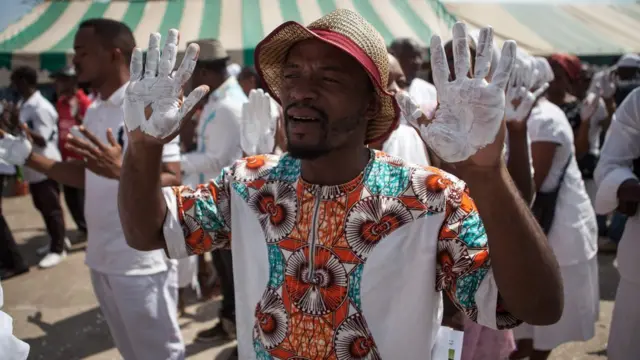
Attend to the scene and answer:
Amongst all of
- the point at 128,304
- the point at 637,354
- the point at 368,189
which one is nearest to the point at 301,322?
the point at 368,189

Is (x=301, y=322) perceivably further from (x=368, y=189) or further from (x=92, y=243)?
(x=92, y=243)

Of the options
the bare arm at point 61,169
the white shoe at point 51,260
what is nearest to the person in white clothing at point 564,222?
the bare arm at point 61,169

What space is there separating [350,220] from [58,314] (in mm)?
4086

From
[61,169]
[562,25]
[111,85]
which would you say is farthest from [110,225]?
[562,25]

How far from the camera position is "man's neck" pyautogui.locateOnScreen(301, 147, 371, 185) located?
1.50 meters

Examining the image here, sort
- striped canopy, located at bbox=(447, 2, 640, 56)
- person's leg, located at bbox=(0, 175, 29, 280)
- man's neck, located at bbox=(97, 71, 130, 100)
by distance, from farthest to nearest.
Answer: striped canopy, located at bbox=(447, 2, 640, 56), person's leg, located at bbox=(0, 175, 29, 280), man's neck, located at bbox=(97, 71, 130, 100)

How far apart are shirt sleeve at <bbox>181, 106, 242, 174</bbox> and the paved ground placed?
53.5 inches

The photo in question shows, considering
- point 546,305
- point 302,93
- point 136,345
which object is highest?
Result: point 302,93

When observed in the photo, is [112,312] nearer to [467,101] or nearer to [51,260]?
[467,101]

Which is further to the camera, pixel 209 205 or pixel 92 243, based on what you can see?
pixel 92 243

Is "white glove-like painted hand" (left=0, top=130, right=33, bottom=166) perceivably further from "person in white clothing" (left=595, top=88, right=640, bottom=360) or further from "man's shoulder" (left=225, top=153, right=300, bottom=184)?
"person in white clothing" (left=595, top=88, right=640, bottom=360)

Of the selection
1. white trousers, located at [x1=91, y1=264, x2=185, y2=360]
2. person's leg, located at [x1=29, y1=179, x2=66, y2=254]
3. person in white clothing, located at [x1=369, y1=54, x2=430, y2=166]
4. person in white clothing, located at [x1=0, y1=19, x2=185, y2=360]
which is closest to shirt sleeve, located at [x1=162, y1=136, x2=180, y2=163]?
person in white clothing, located at [x1=0, y1=19, x2=185, y2=360]

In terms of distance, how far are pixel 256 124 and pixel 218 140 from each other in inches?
42.2

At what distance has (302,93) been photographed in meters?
1.41
